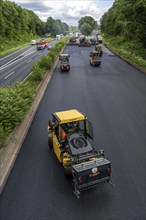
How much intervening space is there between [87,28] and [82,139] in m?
168

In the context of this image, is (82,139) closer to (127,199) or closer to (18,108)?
(127,199)

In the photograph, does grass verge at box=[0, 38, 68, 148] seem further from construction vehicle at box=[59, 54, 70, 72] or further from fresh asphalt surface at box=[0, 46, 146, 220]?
construction vehicle at box=[59, 54, 70, 72]

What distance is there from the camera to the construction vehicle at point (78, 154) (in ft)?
29.1

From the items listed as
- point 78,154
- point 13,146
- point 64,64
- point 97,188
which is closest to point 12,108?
point 13,146

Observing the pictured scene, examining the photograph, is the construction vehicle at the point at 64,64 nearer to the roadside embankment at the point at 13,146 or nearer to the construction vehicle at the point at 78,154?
the roadside embankment at the point at 13,146

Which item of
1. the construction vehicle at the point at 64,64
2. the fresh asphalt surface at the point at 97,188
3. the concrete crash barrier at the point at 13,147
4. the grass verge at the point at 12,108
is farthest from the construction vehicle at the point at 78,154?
the construction vehicle at the point at 64,64

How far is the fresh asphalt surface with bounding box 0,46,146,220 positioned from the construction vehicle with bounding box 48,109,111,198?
0.77 metres

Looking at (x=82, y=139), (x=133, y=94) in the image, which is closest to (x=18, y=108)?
(x=82, y=139)

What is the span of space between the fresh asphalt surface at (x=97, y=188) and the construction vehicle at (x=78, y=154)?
2.51 ft

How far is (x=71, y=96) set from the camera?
23000mm

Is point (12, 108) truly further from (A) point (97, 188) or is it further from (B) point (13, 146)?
(A) point (97, 188)

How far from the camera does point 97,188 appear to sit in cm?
995

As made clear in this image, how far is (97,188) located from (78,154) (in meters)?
1.89

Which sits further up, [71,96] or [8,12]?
[8,12]
